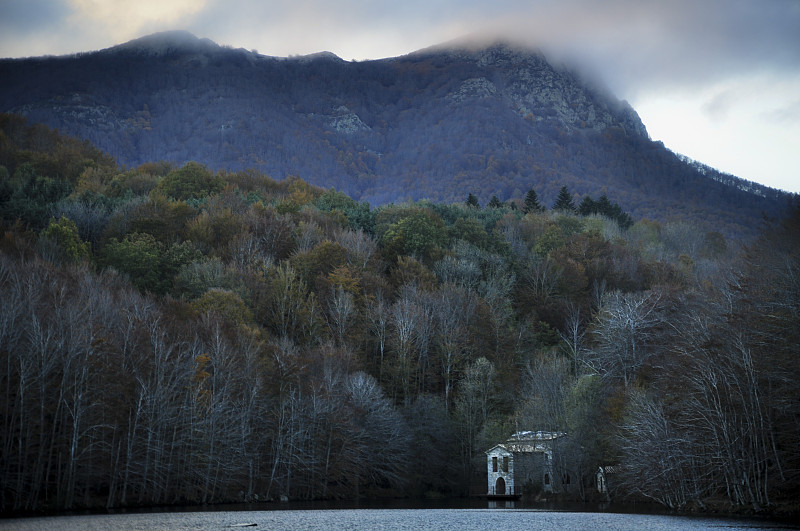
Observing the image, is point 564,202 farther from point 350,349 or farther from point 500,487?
point 500,487

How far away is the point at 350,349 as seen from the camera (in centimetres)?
9131

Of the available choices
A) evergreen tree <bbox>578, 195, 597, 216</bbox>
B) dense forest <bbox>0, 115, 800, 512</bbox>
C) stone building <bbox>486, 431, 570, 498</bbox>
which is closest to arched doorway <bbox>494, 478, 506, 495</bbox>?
stone building <bbox>486, 431, 570, 498</bbox>

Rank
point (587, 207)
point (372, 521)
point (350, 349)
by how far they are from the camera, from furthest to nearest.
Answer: point (587, 207)
point (350, 349)
point (372, 521)

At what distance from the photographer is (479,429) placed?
294 feet

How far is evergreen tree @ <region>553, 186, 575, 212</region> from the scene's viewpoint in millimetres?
176500

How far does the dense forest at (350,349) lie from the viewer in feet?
176

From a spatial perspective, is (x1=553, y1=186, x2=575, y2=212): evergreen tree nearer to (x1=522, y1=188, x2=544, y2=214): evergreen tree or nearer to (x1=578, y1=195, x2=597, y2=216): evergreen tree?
(x1=578, y1=195, x2=597, y2=216): evergreen tree

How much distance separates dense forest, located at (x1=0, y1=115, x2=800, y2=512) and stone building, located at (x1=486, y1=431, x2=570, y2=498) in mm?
1538

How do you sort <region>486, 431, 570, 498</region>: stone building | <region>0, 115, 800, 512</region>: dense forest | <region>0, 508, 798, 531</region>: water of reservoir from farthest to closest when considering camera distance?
<region>486, 431, 570, 498</region>: stone building, <region>0, 115, 800, 512</region>: dense forest, <region>0, 508, 798, 531</region>: water of reservoir

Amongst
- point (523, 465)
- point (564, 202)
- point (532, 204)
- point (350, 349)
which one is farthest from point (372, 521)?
point (564, 202)

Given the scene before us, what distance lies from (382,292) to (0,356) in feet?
185

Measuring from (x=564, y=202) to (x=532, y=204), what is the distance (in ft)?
29.1

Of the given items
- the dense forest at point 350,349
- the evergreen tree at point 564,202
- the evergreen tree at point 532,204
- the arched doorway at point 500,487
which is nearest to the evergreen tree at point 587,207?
the evergreen tree at point 564,202

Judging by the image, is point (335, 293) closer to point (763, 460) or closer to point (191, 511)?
point (191, 511)
